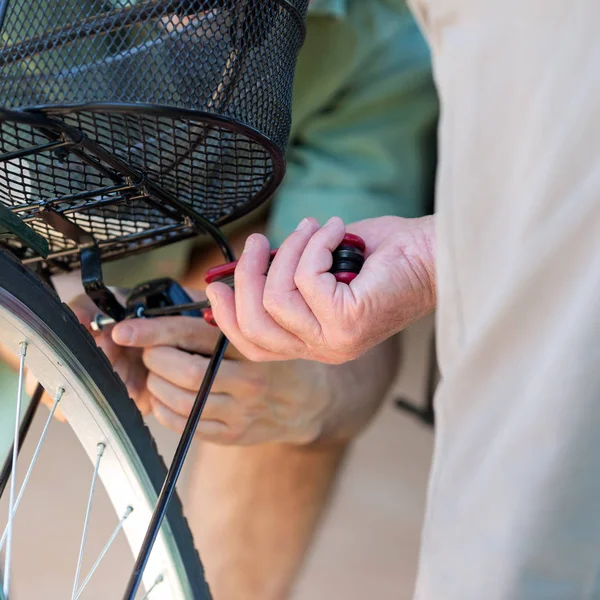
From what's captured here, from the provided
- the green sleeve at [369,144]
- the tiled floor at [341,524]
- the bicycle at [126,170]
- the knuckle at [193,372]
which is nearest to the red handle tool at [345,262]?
the bicycle at [126,170]

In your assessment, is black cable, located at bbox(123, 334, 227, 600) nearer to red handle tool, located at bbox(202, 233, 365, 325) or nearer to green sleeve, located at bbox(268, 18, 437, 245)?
red handle tool, located at bbox(202, 233, 365, 325)

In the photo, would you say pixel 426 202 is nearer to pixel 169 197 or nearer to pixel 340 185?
pixel 340 185

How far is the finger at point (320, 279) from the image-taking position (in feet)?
1.56

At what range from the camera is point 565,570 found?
33 cm

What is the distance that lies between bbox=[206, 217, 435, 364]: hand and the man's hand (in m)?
0.10

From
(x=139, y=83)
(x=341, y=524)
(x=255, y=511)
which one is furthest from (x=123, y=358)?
(x=341, y=524)

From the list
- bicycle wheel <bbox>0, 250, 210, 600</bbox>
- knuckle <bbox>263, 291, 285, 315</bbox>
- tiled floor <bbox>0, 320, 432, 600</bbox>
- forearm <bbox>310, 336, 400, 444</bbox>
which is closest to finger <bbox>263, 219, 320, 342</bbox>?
knuckle <bbox>263, 291, 285, 315</bbox>

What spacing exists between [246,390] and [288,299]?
0.65ft

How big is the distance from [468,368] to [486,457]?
0.04 meters

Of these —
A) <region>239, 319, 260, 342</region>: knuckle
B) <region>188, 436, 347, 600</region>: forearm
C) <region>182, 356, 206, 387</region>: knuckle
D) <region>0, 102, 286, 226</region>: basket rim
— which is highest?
<region>0, 102, 286, 226</region>: basket rim

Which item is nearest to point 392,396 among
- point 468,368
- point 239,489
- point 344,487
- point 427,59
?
point 344,487

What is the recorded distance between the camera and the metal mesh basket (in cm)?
43

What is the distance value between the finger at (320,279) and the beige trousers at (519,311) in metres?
0.11

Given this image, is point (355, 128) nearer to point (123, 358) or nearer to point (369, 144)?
point (369, 144)
